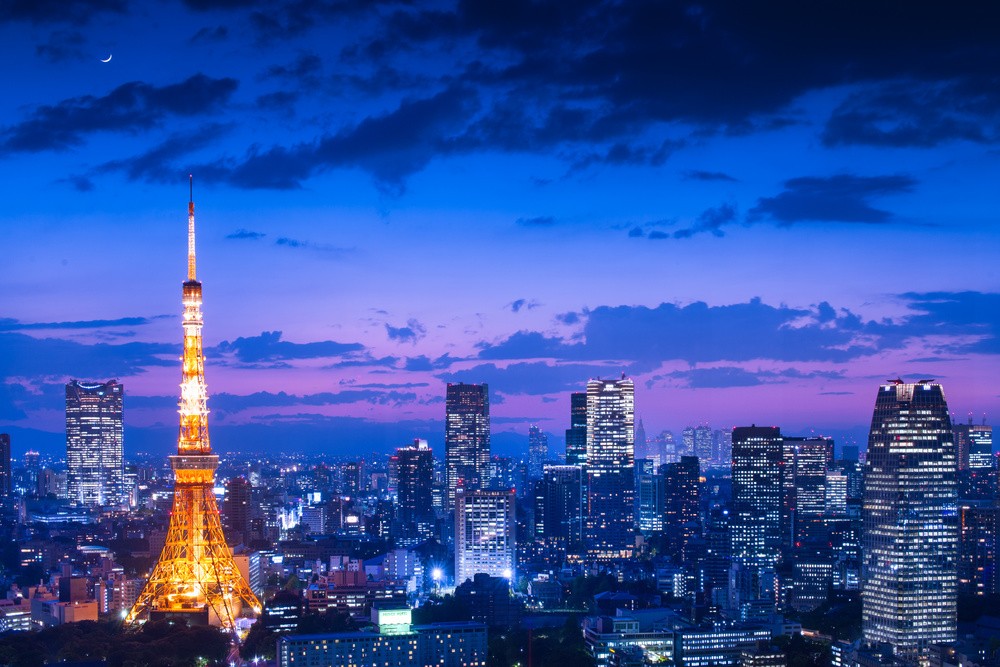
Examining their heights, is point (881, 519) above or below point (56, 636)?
above

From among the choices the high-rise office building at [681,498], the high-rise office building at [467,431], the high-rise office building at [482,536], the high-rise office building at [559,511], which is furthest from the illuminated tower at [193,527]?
the high-rise office building at [467,431]

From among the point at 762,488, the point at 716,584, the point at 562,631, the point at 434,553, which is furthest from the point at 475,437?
the point at 562,631

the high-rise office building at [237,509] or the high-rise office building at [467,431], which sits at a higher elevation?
the high-rise office building at [467,431]

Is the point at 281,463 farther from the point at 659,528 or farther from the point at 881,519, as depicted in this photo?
the point at 881,519

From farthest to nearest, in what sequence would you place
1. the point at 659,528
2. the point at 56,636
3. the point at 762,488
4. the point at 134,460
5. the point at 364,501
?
1. the point at 134,460
2. the point at 364,501
3. the point at 659,528
4. the point at 762,488
5. the point at 56,636

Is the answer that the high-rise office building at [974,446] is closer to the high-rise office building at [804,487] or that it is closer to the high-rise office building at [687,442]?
the high-rise office building at [804,487]

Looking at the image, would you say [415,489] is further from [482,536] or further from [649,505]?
[482,536]
